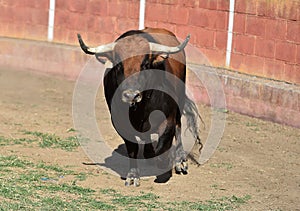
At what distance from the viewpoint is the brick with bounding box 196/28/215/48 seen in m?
11.5

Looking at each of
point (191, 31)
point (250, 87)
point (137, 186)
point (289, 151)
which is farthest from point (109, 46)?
point (191, 31)

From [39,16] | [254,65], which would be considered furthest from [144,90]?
[39,16]

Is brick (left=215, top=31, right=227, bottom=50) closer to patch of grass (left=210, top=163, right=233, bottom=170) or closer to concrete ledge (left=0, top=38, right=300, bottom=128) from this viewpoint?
concrete ledge (left=0, top=38, right=300, bottom=128)

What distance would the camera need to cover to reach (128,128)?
7.49m

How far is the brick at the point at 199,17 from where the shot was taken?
11.5m

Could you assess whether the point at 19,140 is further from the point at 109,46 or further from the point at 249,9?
the point at 249,9

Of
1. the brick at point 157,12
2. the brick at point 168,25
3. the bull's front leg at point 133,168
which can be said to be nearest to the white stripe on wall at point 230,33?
the brick at point 168,25

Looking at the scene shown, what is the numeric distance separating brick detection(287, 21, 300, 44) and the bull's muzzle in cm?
398

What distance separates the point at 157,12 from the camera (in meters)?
12.2

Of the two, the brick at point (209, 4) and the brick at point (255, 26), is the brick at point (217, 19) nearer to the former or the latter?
the brick at point (209, 4)

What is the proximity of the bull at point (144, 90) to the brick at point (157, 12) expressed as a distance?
4.16 m

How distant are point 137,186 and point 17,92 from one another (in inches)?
190

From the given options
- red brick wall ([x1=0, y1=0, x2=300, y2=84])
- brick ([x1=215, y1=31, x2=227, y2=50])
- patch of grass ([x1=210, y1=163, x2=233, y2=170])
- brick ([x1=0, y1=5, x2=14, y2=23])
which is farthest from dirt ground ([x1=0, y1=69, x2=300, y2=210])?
brick ([x1=0, y1=5, x2=14, y2=23])

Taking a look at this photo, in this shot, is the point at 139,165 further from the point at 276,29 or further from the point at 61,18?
the point at 61,18
